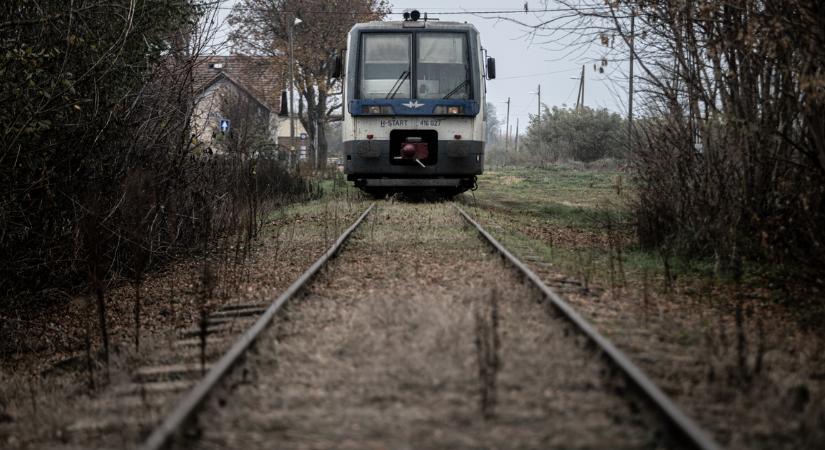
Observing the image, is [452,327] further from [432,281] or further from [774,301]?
[774,301]

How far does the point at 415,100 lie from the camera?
15766mm

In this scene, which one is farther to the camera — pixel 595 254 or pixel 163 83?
pixel 163 83

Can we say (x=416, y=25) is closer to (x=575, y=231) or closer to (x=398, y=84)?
(x=398, y=84)

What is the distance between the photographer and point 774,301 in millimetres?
7266

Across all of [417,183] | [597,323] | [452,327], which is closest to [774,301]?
[597,323]

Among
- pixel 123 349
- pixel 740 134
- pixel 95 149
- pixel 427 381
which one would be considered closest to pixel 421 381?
pixel 427 381

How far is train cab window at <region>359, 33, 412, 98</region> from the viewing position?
15930 millimetres

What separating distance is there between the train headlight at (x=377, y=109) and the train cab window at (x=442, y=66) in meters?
0.63

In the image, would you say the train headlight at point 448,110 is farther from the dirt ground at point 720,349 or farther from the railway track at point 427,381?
the railway track at point 427,381

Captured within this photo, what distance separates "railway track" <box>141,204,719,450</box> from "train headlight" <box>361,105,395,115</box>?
906 centimetres

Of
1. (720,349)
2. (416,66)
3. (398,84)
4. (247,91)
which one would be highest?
(247,91)

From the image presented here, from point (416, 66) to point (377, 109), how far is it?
3.62ft

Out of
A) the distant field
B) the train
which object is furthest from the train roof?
the distant field

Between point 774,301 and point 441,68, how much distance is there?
32.0 feet
